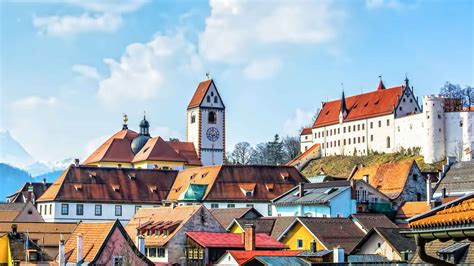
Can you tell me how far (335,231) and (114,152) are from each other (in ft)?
192

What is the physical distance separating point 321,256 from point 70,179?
154 feet

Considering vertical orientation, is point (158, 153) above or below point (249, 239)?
above

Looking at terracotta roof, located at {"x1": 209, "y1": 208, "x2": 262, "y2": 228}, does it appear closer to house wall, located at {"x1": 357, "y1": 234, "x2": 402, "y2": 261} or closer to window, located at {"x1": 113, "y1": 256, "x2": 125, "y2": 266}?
house wall, located at {"x1": 357, "y1": 234, "x2": 402, "y2": 261}

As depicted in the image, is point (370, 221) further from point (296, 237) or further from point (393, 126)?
point (393, 126)

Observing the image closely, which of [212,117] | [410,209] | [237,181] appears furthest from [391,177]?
[212,117]

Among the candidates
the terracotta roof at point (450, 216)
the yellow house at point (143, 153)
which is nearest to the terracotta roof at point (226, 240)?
the terracotta roof at point (450, 216)

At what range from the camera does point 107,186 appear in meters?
94.2

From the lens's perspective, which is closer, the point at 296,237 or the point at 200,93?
the point at 296,237

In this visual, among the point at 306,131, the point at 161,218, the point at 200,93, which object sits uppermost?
the point at 200,93

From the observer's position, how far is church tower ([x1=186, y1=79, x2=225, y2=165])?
12581 centimetres

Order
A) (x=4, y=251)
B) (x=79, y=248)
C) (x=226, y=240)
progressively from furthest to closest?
(x=226, y=240), (x=4, y=251), (x=79, y=248)

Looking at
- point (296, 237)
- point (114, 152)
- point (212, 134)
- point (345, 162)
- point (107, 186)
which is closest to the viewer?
point (296, 237)

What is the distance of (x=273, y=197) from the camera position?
9156 centimetres

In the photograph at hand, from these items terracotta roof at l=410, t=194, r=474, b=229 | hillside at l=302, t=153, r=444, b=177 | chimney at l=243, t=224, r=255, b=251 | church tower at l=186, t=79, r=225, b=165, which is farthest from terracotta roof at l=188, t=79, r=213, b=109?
terracotta roof at l=410, t=194, r=474, b=229
